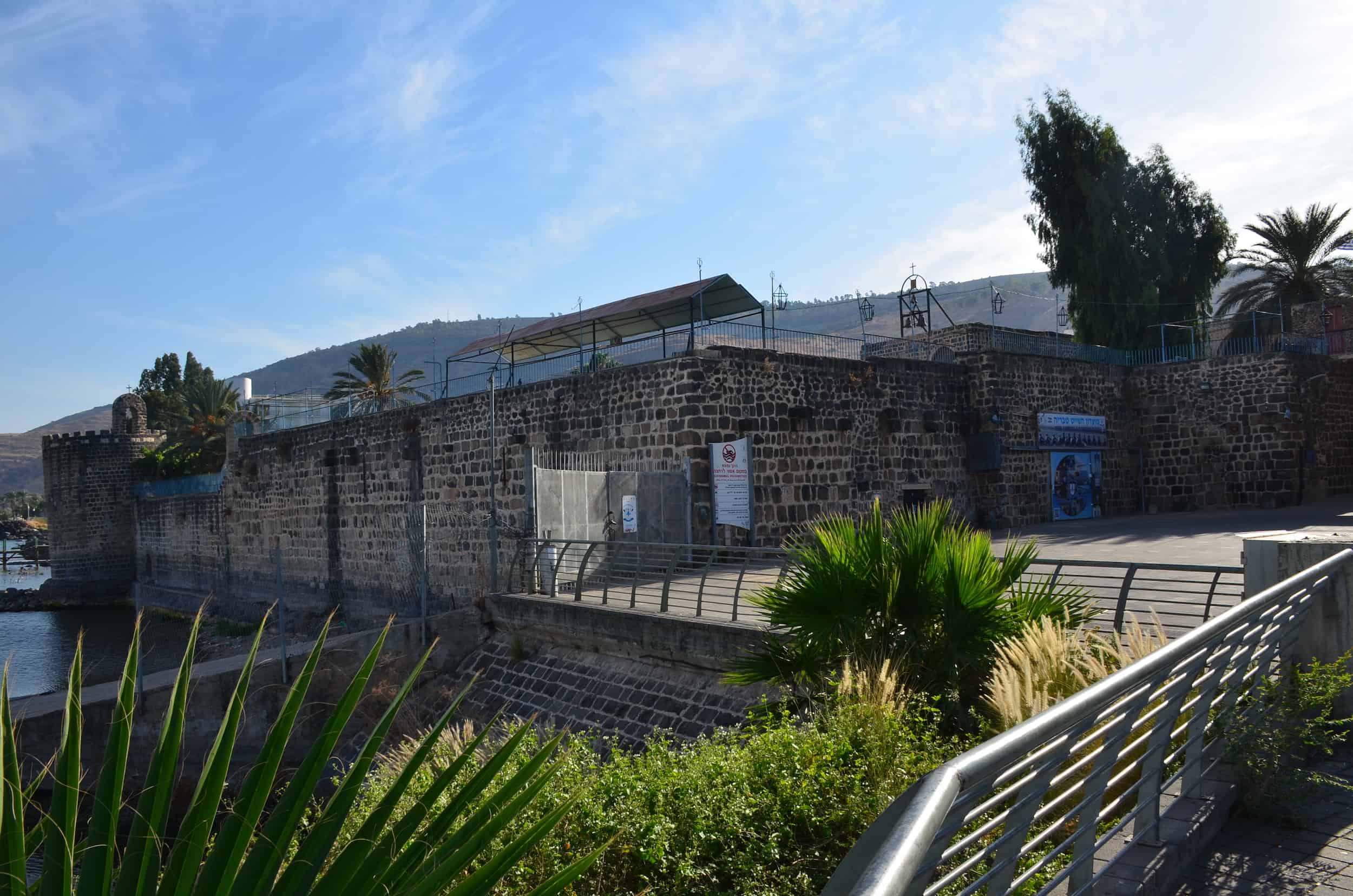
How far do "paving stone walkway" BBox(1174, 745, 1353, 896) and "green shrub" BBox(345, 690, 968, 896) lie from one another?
1483mm

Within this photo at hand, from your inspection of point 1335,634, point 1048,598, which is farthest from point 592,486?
point 1335,634

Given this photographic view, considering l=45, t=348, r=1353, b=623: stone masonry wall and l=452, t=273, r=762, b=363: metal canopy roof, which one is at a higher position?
l=452, t=273, r=762, b=363: metal canopy roof

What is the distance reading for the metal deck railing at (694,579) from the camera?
32.5 ft

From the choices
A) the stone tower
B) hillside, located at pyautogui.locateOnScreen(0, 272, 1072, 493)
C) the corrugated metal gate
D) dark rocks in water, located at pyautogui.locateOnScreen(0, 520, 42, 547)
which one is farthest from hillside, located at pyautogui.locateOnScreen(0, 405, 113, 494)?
the corrugated metal gate

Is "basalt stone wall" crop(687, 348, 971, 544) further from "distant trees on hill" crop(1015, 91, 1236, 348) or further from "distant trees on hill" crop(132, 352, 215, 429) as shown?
"distant trees on hill" crop(132, 352, 215, 429)

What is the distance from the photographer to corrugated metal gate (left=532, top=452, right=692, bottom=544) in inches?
586

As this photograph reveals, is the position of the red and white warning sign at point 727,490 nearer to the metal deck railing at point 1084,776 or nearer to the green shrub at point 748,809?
the green shrub at point 748,809

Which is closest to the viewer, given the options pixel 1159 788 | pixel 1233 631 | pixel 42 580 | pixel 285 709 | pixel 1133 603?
pixel 285 709

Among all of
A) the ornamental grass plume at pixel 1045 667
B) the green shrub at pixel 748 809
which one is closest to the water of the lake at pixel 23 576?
the green shrub at pixel 748 809

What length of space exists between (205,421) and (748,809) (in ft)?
143

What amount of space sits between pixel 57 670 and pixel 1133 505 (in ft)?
94.2

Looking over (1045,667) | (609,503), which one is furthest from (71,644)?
(1045,667)

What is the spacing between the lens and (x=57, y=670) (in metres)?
25.2

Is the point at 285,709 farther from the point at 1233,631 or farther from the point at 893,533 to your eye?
the point at 893,533
